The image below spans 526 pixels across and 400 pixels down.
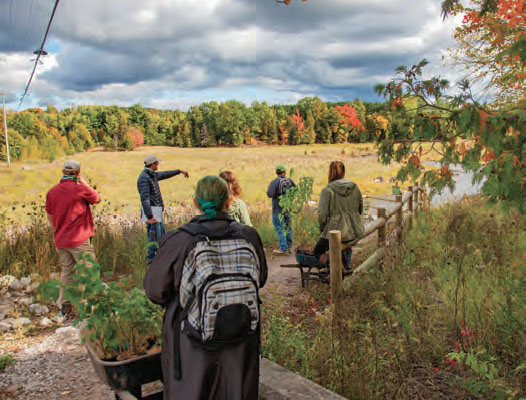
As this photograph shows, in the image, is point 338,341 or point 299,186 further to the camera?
point 299,186

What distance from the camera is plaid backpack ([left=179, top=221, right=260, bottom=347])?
193cm

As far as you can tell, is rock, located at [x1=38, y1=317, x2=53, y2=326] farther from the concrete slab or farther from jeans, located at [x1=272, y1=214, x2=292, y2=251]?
jeans, located at [x1=272, y1=214, x2=292, y2=251]

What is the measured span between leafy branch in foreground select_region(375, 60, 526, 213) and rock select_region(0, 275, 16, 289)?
214 inches

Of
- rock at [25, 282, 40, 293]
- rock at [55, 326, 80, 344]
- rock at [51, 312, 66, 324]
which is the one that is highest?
rock at [25, 282, 40, 293]

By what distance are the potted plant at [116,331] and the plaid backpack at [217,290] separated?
621 millimetres

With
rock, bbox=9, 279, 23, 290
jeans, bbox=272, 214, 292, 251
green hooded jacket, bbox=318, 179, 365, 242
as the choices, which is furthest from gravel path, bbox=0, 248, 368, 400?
jeans, bbox=272, 214, 292, 251

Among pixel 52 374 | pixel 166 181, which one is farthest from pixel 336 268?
pixel 166 181

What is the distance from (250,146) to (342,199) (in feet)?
228

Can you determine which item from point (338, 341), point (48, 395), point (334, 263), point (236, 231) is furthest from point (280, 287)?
point (236, 231)

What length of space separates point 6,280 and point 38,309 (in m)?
0.99

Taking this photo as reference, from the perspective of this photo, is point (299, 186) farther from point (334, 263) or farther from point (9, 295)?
point (9, 295)

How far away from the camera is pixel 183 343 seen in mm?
2031

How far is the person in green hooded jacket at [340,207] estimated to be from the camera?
5.17 m

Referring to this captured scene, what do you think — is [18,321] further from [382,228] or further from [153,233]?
[382,228]
